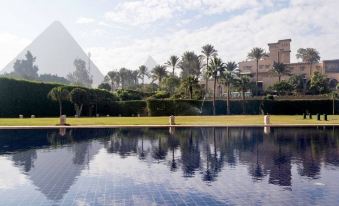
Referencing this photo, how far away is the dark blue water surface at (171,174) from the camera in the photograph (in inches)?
443

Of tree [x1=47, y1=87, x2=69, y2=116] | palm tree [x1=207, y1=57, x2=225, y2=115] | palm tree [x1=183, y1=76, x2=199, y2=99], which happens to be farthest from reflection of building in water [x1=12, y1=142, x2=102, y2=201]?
palm tree [x1=183, y1=76, x2=199, y2=99]

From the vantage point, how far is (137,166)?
651 inches

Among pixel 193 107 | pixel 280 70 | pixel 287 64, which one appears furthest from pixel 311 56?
pixel 193 107

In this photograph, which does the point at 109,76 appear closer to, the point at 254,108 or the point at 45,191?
the point at 254,108

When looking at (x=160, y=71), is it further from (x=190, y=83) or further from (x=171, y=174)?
(x=171, y=174)

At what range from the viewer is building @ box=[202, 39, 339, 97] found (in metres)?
117

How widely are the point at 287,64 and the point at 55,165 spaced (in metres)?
118

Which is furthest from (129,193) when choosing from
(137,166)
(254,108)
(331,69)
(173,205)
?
(331,69)

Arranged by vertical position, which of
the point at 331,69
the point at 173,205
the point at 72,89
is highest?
the point at 331,69

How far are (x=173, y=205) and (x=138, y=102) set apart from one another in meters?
59.5

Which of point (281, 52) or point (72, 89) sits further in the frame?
point (281, 52)

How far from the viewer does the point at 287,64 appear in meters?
126

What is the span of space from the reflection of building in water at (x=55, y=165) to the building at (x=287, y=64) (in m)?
87.2

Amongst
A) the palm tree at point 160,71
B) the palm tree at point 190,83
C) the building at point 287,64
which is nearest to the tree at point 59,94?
the palm tree at point 190,83
